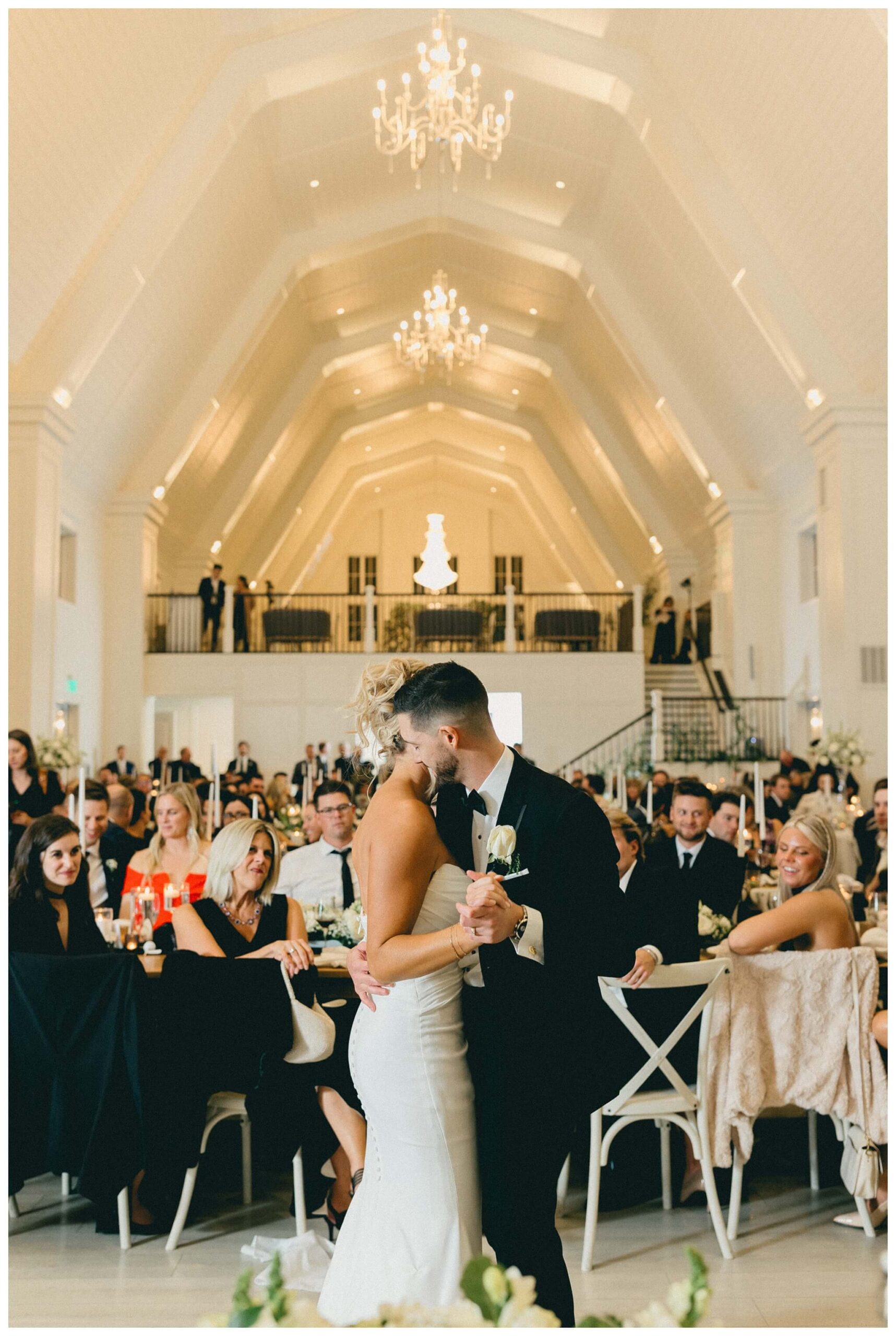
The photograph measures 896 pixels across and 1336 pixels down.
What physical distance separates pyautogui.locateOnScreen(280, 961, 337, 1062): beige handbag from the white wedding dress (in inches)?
43.8

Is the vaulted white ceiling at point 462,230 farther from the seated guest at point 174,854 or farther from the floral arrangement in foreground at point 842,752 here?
the seated guest at point 174,854

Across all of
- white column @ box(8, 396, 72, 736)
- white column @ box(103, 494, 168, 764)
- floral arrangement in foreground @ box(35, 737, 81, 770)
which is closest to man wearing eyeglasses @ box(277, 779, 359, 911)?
floral arrangement in foreground @ box(35, 737, 81, 770)

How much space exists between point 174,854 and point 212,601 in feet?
44.3

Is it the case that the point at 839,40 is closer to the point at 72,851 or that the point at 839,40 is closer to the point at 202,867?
the point at 202,867

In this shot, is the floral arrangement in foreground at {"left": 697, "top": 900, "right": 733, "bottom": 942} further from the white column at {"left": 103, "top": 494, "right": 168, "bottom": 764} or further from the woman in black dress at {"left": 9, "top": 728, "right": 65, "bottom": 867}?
the white column at {"left": 103, "top": 494, "right": 168, "bottom": 764}

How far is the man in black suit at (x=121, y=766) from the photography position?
1475cm

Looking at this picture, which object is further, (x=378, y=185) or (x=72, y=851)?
(x=378, y=185)

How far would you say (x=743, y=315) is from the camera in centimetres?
1389

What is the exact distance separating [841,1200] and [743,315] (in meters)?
11.5

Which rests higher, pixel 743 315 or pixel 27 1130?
pixel 743 315

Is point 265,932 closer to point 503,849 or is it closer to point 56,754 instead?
point 503,849

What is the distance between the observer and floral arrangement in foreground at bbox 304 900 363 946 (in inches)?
185

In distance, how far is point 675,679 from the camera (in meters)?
19.3

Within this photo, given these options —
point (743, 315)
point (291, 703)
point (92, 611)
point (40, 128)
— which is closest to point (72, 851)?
point (40, 128)
